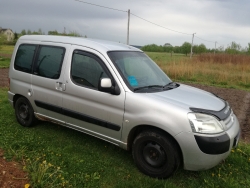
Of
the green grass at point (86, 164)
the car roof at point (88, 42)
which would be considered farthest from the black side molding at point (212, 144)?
the car roof at point (88, 42)

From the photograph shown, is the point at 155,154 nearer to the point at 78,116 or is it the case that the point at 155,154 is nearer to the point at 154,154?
the point at 154,154

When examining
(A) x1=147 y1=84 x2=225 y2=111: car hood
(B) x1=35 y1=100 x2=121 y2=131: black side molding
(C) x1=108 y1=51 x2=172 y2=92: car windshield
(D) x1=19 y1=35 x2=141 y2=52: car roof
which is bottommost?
(B) x1=35 y1=100 x2=121 y2=131: black side molding

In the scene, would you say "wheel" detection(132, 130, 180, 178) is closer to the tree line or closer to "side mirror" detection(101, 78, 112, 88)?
"side mirror" detection(101, 78, 112, 88)

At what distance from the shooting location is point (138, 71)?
12.3 feet

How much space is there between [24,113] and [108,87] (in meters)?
2.42

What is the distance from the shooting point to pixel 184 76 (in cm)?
1465

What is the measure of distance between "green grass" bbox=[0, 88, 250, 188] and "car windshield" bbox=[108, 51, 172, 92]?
123cm

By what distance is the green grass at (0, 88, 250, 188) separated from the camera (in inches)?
119

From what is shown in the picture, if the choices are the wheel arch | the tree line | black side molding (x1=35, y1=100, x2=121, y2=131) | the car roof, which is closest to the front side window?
the car roof

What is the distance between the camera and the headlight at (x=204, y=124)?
2.85 meters

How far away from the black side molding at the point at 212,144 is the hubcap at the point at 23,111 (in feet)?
11.2

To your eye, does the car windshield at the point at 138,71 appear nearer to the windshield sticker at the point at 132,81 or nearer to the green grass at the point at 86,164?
the windshield sticker at the point at 132,81

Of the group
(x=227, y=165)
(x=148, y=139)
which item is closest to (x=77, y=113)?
(x=148, y=139)

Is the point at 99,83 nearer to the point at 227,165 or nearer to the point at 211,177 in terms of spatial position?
the point at 211,177
